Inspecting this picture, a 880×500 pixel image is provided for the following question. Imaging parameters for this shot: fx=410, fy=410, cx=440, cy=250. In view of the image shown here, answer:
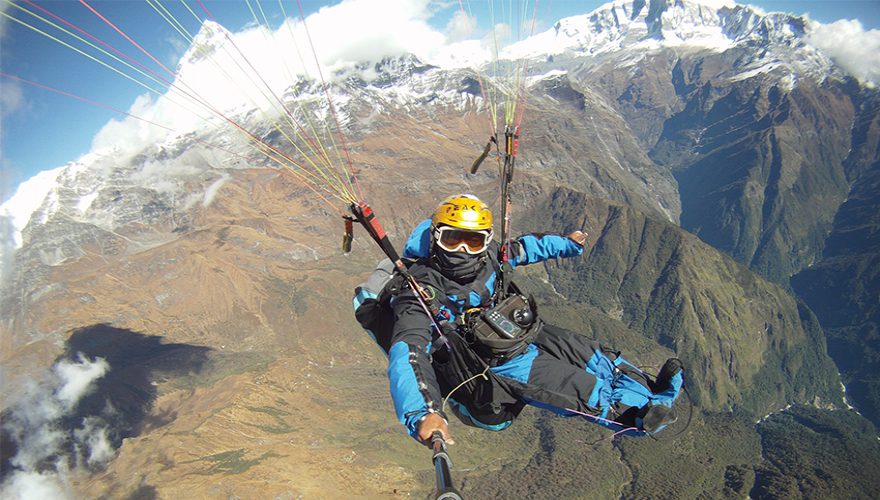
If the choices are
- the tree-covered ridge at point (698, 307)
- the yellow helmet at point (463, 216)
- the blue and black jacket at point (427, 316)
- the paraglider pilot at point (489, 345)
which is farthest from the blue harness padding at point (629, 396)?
the tree-covered ridge at point (698, 307)

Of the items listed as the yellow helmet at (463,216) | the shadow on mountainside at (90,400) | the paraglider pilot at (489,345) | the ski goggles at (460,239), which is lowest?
the shadow on mountainside at (90,400)

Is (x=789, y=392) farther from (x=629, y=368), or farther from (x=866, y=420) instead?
(x=629, y=368)

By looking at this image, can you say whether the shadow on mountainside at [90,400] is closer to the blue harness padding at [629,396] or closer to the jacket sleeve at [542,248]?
the jacket sleeve at [542,248]

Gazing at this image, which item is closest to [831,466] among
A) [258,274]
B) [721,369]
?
[721,369]

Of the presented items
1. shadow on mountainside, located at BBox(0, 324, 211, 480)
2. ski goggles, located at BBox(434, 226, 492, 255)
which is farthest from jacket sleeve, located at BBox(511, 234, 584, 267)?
shadow on mountainside, located at BBox(0, 324, 211, 480)

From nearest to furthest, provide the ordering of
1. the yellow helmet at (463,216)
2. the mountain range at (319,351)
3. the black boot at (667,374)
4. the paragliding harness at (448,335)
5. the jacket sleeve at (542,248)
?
the paragliding harness at (448,335) → the black boot at (667,374) → the yellow helmet at (463,216) → the jacket sleeve at (542,248) → the mountain range at (319,351)

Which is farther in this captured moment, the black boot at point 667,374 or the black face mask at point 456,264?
the black face mask at point 456,264

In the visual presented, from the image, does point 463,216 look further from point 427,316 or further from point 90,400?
point 90,400
